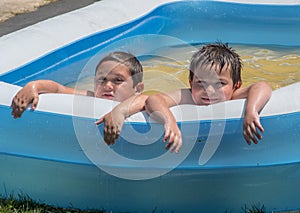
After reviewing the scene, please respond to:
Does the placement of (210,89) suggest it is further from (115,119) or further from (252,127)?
(115,119)

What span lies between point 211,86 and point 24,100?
31.4 inches

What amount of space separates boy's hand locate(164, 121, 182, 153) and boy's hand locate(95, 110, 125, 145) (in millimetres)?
190

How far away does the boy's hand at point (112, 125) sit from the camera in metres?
2.77

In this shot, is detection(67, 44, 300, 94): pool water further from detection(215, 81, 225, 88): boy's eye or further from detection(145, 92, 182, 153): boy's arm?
detection(145, 92, 182, 153): boy's arm

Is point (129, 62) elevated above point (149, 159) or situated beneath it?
elevated above

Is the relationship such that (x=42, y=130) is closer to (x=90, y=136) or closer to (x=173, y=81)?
(x=90, y=136)

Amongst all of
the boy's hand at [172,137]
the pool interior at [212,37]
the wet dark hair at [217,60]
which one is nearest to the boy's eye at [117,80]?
the wet dark hair at [217,60]

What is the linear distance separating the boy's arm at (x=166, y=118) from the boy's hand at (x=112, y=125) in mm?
130

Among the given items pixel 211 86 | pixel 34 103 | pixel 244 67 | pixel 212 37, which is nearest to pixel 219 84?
pixel 211 86

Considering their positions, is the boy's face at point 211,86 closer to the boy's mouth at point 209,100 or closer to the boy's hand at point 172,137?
the boy's mouth at point 209,100

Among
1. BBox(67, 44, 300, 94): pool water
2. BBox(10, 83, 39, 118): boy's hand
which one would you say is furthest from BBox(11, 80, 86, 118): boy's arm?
BBox(67, 44, 300, 94): pool water

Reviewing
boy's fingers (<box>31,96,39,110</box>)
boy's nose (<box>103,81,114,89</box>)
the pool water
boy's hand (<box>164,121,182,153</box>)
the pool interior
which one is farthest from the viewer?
the pool interior

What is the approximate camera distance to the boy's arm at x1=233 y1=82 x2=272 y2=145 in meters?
2.72

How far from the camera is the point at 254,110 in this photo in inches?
108
